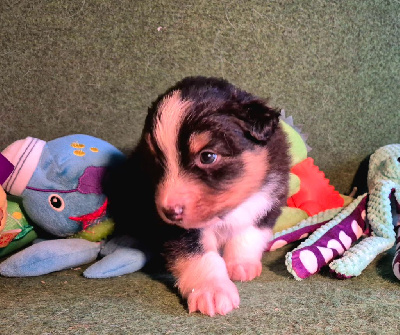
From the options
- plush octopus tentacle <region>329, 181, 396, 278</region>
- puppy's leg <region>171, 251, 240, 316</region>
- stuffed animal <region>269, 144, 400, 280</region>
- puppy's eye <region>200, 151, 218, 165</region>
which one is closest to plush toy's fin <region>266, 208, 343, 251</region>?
stuffed animal <region>269, 144, 400, 280</region>

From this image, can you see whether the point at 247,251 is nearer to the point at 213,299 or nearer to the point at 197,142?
the point at 213,299

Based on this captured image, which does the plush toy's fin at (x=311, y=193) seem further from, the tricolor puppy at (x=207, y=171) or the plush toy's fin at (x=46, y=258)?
the plush toy's fin at (x=46, y=258)

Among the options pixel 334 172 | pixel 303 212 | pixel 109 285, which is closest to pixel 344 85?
pixel 334 172

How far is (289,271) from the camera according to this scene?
2.02m

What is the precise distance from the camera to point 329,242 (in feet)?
7.09

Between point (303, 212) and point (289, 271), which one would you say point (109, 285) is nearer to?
point (289, 271)

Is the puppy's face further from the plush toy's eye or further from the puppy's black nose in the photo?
the plush toy's eye

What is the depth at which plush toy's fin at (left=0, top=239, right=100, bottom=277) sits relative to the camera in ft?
6.96

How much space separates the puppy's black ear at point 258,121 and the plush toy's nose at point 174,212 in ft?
1.46

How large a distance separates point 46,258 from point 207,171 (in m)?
0.93

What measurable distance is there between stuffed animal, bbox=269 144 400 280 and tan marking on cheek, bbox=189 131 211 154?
675mm

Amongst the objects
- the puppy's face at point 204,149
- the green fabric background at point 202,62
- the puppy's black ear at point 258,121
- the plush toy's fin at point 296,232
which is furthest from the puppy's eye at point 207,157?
the green fabric background at point 202,62

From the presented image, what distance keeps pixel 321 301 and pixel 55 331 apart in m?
0.95

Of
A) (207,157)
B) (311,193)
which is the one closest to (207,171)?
(207,157)
